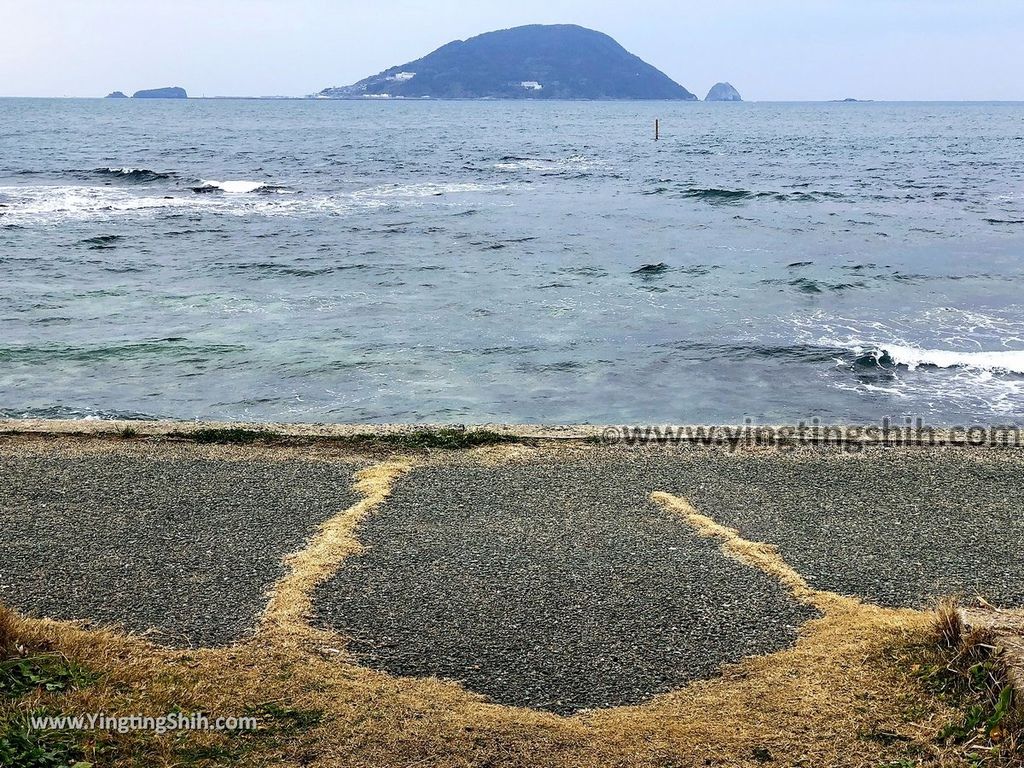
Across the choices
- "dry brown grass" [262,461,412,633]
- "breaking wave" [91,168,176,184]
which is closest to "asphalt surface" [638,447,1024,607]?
"dry brown grass" [262,461,412,633]

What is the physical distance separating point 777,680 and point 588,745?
103 cm

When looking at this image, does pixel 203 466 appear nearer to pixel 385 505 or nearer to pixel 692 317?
pixel 385 505

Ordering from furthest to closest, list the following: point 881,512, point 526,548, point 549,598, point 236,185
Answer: point 236,185
point 881,512
point 526,548
point 549,598

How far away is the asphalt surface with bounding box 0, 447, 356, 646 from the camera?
4996mm

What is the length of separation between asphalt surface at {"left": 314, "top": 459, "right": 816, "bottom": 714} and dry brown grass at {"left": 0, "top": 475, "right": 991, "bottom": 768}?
159 millimetres

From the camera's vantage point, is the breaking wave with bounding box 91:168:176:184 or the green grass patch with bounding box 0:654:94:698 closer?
the green grass patch with bounding box 0:654:94:698

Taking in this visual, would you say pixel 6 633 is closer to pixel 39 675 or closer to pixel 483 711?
pixel 39 675

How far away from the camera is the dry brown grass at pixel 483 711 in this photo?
12.3ft

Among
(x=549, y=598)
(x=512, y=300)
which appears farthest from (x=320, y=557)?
(x=512, y=300)

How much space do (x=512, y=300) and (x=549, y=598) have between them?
11.8 meters

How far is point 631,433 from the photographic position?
26.1ft

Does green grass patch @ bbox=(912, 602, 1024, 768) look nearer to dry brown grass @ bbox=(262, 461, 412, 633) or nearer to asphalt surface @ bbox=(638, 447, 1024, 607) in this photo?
asphalt surface @ bbox=(638, 447, 1024, 607)

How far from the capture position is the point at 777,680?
4.33 m

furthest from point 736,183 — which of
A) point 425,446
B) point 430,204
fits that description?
point 425,446
